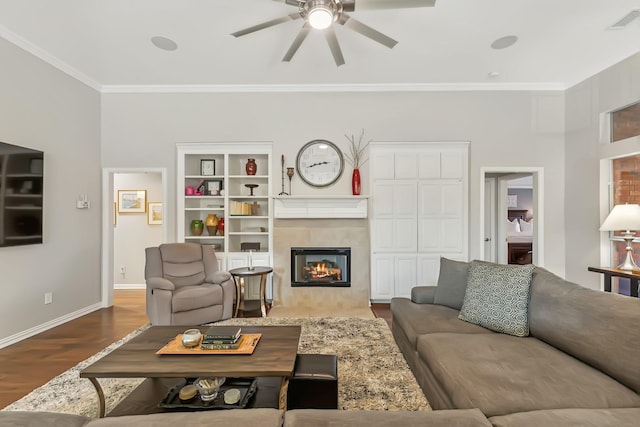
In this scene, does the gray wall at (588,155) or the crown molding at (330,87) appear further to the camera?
the crown molding at (330,87)

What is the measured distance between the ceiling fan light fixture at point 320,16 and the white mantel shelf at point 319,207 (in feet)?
8.21

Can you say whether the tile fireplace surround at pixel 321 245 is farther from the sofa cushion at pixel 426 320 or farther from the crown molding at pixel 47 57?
the crown molding at pixel 47 57

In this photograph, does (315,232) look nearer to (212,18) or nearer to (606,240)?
(212,18)

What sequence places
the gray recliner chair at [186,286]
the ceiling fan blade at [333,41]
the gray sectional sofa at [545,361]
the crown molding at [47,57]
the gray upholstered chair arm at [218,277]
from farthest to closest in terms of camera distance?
the gray upholstered chair arm at [218,277]
the gray recliner chair at [186,286]
the crown molding at [47,57]
the ceiling fan blade at [333,41]
the gray sectional sofa at [545,361]

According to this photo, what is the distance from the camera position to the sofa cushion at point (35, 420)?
831 millimetres

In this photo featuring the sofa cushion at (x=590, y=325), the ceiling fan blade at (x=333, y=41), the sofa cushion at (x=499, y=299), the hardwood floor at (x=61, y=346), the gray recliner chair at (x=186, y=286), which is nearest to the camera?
the sofa cushion at (x=590, y=325)

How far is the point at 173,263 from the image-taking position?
13.0 feet

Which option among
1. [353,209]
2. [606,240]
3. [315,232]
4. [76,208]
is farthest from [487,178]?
[76,208]

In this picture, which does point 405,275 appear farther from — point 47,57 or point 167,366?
point 47,57

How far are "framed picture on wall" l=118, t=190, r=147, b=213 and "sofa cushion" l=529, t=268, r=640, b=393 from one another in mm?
5935

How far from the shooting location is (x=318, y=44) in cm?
361

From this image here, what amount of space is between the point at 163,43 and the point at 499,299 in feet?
13.6

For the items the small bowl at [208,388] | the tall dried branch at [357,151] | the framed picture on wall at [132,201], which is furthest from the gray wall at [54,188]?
the tall dried branch at [357,151]

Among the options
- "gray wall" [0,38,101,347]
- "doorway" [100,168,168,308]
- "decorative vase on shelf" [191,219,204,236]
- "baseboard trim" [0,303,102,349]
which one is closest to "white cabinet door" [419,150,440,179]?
"decorative vase on shelf" [191,219,204,236]
